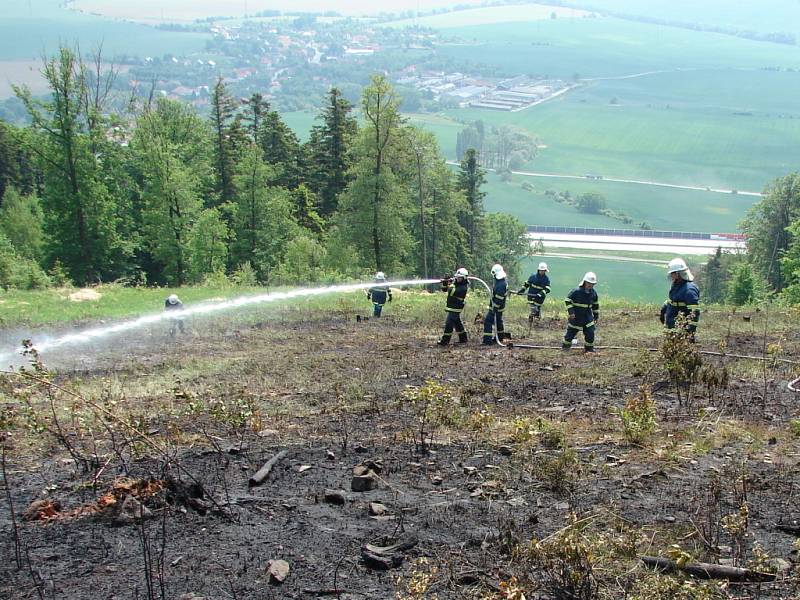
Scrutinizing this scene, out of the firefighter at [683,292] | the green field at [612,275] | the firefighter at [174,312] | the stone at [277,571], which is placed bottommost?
the green field at [612,275]

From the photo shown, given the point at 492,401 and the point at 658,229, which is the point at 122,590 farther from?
the point at 658,229

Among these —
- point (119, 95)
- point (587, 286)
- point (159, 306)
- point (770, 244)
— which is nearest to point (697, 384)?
point (587, 286)

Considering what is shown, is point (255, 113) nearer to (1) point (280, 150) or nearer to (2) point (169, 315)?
(1) point (280, 150)

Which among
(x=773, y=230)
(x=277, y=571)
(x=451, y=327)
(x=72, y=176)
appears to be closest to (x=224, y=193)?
(x=72, y=176)

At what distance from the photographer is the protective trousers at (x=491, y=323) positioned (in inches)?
656

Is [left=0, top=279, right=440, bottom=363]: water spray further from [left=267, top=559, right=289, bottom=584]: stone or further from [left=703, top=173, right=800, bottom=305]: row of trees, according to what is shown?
[left=703, top=173, right=800, bottom=305]: row of trees

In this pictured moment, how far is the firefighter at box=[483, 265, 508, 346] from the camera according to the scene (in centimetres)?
1605

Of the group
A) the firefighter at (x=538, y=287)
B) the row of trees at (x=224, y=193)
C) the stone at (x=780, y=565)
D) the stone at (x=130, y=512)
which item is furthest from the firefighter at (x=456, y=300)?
the row of trees at (x=224, y=193)

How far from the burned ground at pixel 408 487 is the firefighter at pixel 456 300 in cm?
271

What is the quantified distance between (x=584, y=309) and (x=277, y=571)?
34.6ft

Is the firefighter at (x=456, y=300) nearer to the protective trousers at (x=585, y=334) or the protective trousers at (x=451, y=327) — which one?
the protective trousers at (x=451, y=327)

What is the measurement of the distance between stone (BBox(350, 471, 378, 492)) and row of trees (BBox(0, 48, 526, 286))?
85.8 ft

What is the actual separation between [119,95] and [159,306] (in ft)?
126

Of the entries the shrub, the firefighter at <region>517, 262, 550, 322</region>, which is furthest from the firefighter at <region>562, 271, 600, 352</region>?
the shrub
